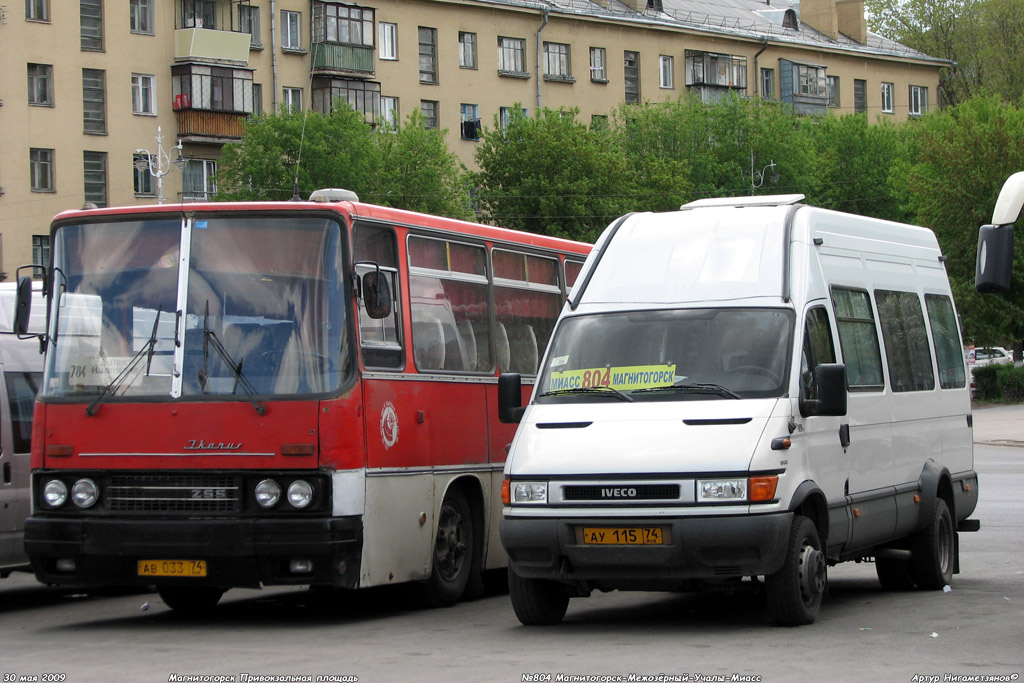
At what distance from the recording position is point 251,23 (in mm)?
60156

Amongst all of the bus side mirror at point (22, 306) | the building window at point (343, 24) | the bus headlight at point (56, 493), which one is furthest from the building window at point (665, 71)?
the bus headlight at point (56, 493)

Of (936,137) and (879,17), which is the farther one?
(879,17)

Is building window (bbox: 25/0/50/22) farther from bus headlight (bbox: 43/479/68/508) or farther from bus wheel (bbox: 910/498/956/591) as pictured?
bus wheel (bbox: 910/498/956/591)

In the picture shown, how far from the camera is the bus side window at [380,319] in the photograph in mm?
11312

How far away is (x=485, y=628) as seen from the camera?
11.0 m

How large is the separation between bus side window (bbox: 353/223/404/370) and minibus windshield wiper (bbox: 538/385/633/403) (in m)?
1.26

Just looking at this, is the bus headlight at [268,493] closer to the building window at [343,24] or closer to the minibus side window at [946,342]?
the minibus side window at [946,342]

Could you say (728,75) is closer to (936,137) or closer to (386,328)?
(936,137)

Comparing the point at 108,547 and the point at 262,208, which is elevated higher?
the point at 262,208

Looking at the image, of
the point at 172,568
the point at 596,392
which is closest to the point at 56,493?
the point at 172,568

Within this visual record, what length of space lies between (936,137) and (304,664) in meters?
51.3

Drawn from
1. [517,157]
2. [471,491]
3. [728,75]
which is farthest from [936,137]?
[471,491]

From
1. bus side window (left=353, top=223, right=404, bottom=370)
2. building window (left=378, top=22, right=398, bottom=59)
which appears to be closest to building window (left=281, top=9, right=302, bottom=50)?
building window (left=378, top=22, right=398, bottom=59)

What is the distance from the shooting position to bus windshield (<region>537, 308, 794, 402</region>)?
34.4 feet
